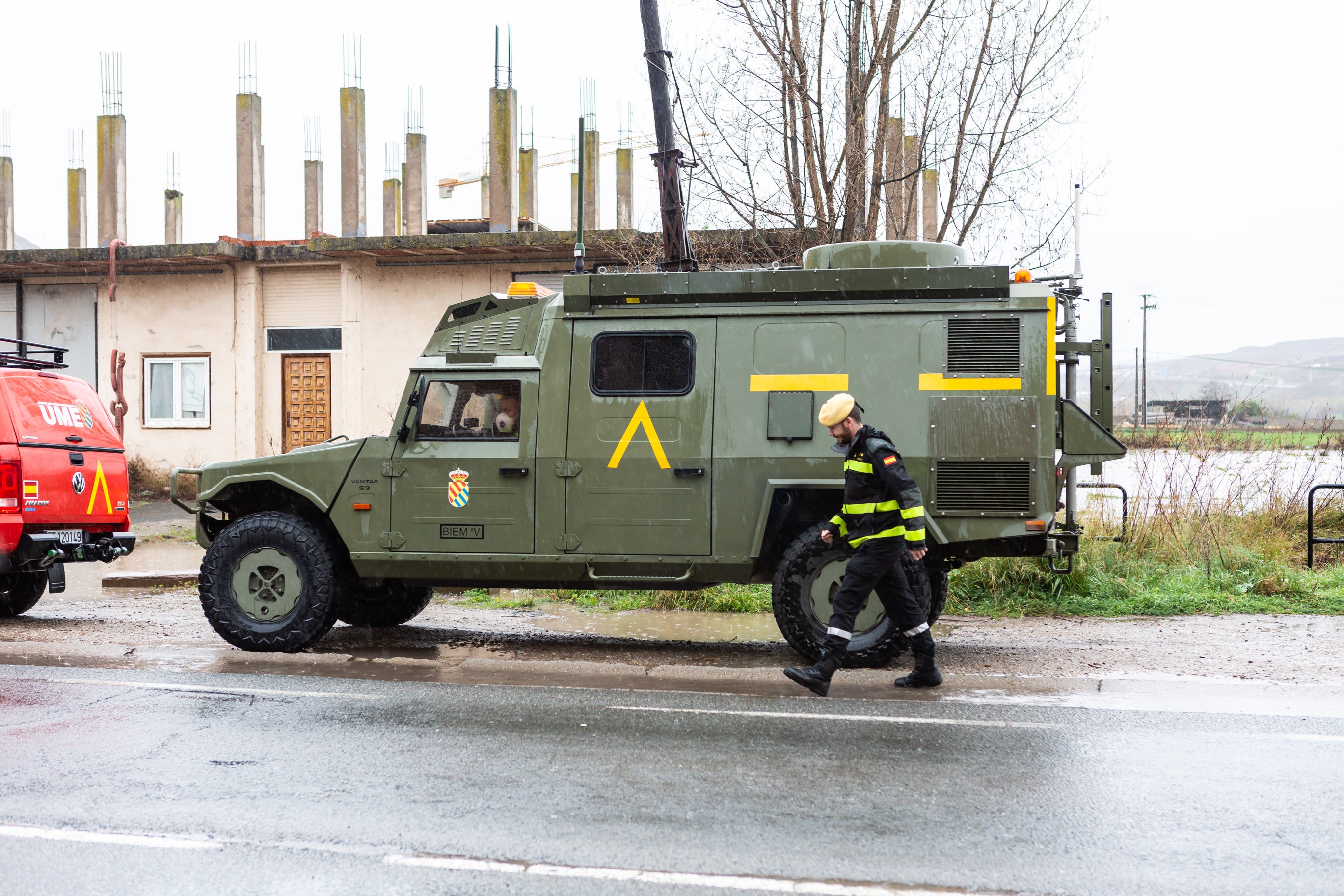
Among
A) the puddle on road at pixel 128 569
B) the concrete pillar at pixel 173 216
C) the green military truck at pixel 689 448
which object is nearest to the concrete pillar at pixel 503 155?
the puddle on road at pixel 128 569

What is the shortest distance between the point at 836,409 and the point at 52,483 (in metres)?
6.83

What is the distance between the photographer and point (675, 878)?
3.63 m

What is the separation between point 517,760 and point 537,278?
14.2 meters

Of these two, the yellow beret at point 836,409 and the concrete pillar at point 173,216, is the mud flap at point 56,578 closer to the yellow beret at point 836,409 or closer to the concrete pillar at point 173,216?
the yellow beret at point 836,409

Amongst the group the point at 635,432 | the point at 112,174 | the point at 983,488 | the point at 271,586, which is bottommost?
the point at 271,586

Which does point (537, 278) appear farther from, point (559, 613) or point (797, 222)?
point (559, 613)

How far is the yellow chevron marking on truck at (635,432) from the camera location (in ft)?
25.0

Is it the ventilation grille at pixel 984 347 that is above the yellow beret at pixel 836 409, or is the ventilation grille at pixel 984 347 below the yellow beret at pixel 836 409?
above

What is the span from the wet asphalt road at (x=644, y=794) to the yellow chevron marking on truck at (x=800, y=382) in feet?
6.98

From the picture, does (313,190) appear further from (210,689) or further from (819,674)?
(819,674)

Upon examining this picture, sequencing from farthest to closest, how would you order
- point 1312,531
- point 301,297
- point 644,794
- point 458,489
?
point 301,297
point 1312,531
point 458,489
point 644,794

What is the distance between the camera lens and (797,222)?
12.8 metres

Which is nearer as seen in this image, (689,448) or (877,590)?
(877,590)

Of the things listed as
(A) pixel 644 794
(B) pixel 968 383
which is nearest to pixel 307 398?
(B) pixel 968 383
